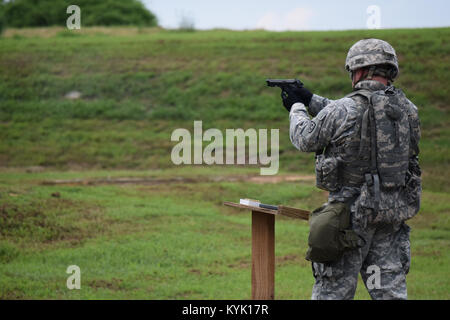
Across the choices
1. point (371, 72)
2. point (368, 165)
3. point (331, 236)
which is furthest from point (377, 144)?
point (331, 236)

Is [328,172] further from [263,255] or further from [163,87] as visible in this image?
[163,87]

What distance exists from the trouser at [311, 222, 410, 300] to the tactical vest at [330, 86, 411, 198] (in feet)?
0.79

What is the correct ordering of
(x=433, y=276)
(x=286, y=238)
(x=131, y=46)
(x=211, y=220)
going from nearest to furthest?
(x=433, y=276) → (x=286, y=238) → (x=211, y=220) → (x=131, y=46)

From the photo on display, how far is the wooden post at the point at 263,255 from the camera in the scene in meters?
3.41

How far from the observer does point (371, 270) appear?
3338mm

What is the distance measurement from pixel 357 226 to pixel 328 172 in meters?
0.31

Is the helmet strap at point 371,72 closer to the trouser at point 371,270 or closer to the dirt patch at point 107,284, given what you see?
the trouser at point 371,270

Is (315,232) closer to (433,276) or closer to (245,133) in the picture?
(433,276)

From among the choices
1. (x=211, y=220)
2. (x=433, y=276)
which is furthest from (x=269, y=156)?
(x=433, y=276)

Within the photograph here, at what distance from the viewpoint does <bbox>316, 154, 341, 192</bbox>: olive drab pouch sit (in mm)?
3336

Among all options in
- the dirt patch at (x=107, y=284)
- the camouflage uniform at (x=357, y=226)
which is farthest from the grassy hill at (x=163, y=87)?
the camouflage uniform at (x=357, y=226)

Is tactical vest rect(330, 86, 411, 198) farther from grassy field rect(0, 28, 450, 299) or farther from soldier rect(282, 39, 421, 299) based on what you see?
grassy field rect(0, 28, 450, 299)
